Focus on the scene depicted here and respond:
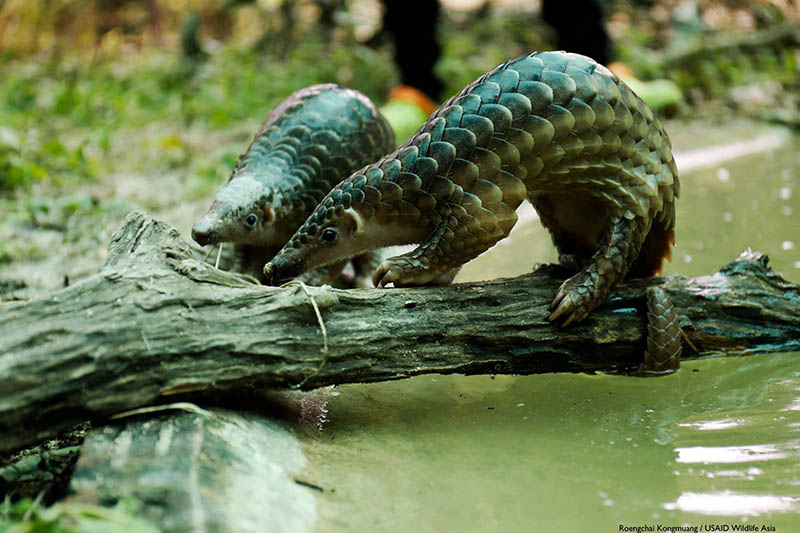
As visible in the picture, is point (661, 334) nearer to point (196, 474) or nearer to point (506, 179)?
point (506, 179)

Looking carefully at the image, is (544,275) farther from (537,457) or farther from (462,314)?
(537,457)

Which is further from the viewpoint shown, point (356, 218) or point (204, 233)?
point (204, 233)

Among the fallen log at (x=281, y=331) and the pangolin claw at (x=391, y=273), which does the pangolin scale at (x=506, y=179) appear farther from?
the fallen log at (x=281, y=331)

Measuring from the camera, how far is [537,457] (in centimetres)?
261

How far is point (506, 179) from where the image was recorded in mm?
2975

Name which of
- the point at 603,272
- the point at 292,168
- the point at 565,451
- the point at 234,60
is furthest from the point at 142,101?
the point at 565,451

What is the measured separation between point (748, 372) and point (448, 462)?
1.39 metres

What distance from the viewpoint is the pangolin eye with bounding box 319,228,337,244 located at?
3.14 metres

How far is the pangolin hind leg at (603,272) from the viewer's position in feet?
9.78

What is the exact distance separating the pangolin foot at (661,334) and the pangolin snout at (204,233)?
181 cm

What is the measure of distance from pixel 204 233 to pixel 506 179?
1.30m

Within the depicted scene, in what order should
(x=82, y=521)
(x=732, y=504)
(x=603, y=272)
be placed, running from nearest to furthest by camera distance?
(x=82, y=521), (x=732, y=504), (x=603, y=272)

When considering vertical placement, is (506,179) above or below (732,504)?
above

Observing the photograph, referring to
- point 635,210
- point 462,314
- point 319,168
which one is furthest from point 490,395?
point 319,168
